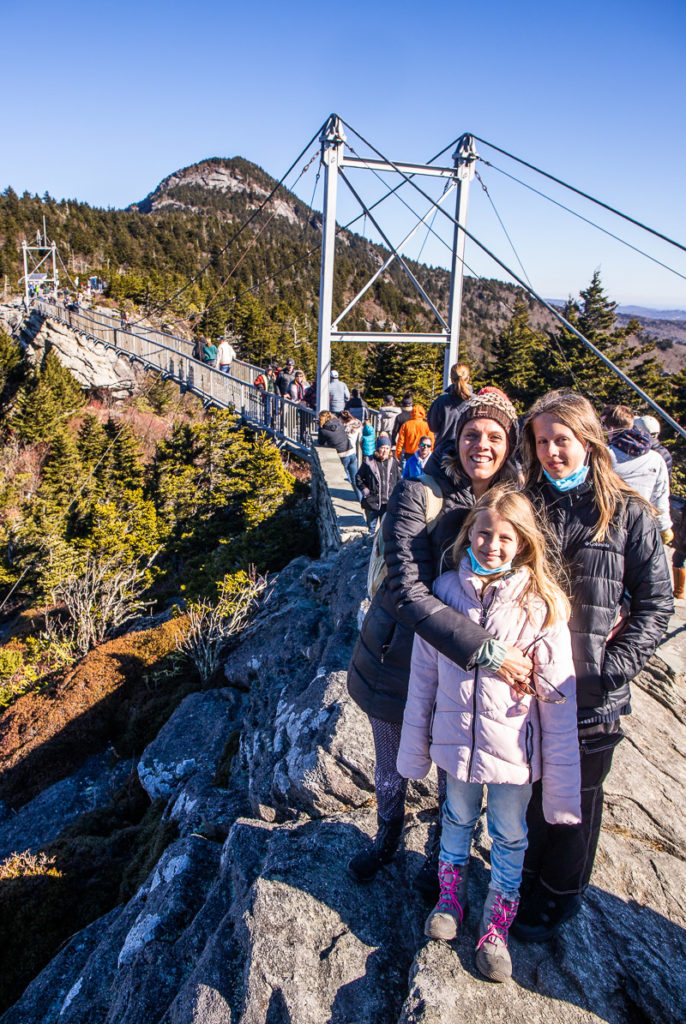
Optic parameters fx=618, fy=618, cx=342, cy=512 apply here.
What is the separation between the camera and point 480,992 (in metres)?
1.85

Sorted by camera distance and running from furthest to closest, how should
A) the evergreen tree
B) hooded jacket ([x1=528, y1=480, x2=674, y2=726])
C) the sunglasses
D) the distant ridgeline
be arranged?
the evergreen tree < the distant ridgeline < hooded jacket ([x1=528, y1=480, x2=674, y2=726]) < the sunglasses

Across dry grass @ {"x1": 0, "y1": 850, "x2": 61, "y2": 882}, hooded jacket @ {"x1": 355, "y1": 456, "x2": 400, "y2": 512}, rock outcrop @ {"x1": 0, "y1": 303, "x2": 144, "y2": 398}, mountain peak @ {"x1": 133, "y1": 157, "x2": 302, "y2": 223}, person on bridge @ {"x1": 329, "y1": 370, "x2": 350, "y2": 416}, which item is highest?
mountain peak @ {"x1": 133, "y1": 157, "x2": 302, "y2": 223}

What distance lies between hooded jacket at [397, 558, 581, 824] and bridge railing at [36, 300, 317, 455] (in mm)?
8621

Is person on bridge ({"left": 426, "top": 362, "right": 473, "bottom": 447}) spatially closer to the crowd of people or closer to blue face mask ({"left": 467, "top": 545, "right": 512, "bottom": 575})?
Result: the crowd of people

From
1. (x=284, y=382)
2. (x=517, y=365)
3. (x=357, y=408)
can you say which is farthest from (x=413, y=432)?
(x=517, y=365)

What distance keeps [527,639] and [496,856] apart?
2.35 ft

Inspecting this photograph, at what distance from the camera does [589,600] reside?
1.96 metres

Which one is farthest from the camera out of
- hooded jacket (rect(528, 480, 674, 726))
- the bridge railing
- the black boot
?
the bridge railing

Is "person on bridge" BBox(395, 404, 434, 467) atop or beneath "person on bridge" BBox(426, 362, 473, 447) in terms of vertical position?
beneath

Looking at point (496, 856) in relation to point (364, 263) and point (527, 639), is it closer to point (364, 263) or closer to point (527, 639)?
point (527, 639)

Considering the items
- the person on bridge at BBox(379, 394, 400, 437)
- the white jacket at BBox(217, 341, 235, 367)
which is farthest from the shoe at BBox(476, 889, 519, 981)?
the white jacket at BBox(217, 341, 235, 367)

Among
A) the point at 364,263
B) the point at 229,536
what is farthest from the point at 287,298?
the point at 229,536

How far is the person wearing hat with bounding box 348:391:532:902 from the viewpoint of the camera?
1907 millimetres

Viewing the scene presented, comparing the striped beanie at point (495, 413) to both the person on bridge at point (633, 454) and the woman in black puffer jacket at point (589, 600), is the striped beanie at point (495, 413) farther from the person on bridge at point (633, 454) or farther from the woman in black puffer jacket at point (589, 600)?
the person on bridge at point (633, 454)
